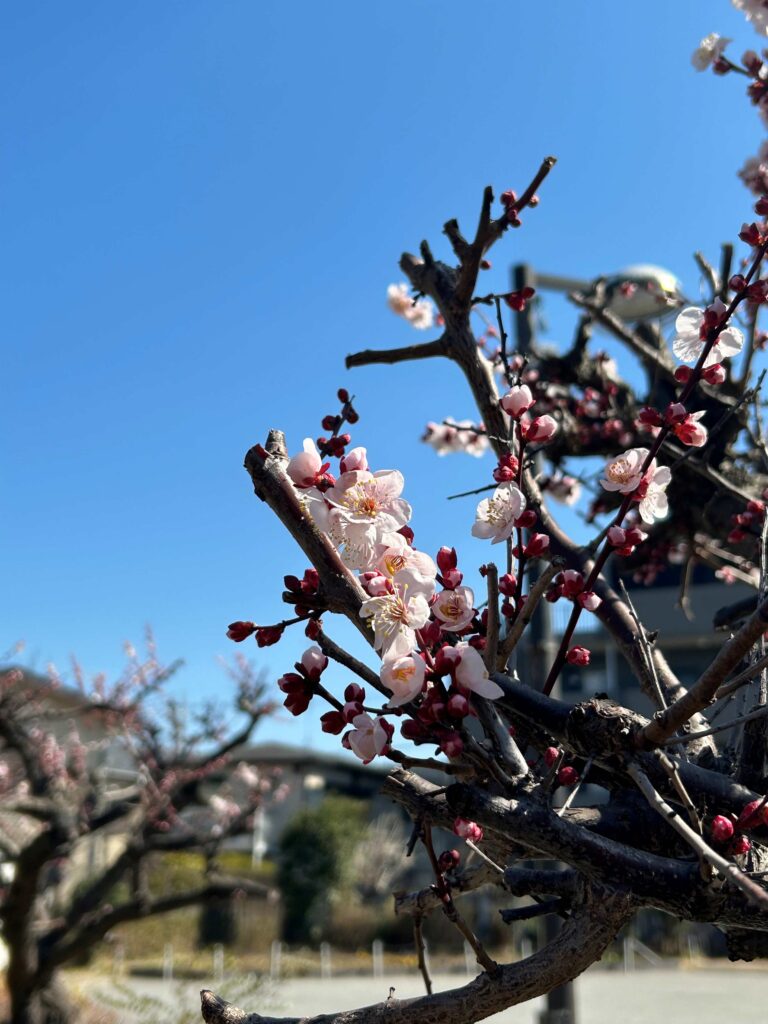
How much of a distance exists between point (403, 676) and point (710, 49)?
3.67 metres

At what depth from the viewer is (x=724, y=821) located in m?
1.59

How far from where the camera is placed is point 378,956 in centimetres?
2244

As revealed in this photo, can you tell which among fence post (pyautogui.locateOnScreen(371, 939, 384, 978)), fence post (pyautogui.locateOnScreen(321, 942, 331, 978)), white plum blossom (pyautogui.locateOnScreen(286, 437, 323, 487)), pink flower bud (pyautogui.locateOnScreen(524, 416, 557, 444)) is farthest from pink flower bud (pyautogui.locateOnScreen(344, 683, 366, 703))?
fence post (pyautogui.locateOnScreen(321, 942, 331, 978))

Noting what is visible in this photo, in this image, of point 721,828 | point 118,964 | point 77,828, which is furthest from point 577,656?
point 118,964

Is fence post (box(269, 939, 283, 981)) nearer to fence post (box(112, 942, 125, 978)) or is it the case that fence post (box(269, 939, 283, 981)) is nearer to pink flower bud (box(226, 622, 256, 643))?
fence post (box(112, 942, 125, 978))

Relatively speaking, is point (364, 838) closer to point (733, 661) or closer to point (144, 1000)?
point (144, 1000)

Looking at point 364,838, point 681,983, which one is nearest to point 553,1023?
point 681,983

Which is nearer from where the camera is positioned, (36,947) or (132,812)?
(36,947)

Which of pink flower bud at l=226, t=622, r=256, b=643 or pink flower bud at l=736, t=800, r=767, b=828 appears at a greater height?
pink flower bud at l=226, t=622, r=256, b=643

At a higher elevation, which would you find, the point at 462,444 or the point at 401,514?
the point at 462,444

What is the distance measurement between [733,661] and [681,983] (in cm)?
1943

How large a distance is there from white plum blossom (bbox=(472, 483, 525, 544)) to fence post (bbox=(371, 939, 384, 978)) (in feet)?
69.9

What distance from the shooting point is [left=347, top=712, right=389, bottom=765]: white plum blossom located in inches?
59.7

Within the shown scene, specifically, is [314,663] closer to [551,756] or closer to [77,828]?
[551,756]
